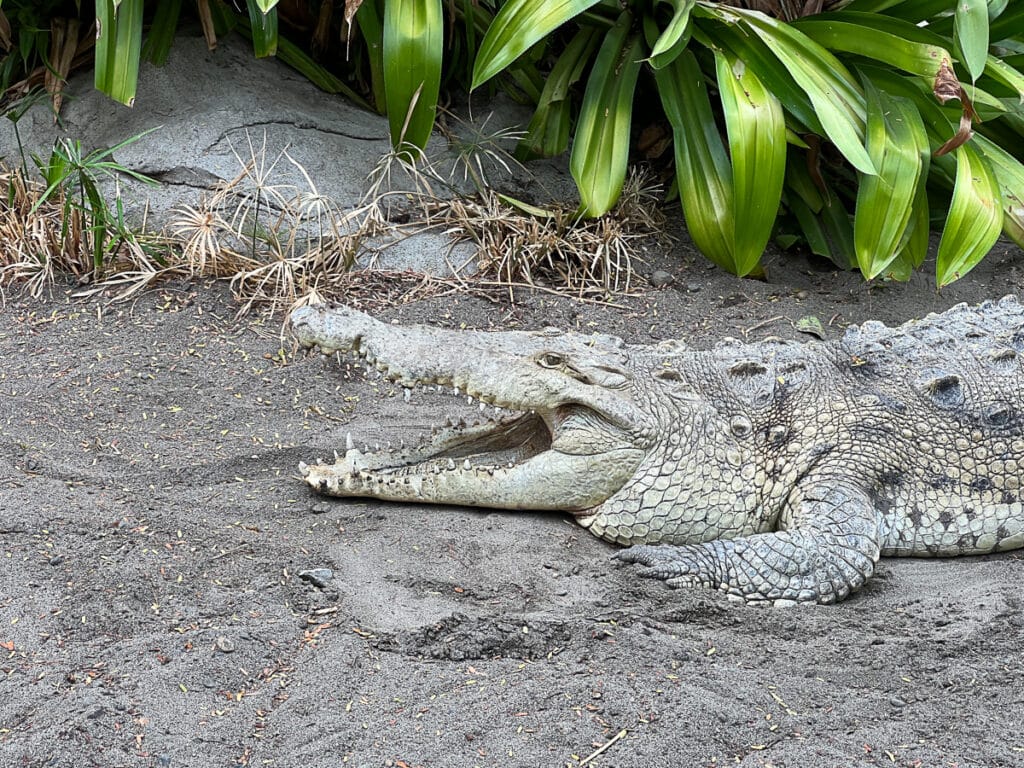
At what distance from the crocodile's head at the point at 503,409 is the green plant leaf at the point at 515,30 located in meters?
2.02

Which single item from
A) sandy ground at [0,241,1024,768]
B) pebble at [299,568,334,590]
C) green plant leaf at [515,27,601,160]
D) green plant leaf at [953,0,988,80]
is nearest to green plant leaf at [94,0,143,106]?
sandy ground at [0,241,1024,768]

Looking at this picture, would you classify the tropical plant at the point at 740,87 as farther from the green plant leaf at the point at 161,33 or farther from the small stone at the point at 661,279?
the small stone at the point at 661,279

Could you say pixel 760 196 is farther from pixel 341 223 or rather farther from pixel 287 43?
pixel 287 43

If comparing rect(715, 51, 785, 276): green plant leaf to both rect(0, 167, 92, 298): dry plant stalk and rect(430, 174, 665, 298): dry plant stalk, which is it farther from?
rect(0, 167, 92, 298): dry plant stalk

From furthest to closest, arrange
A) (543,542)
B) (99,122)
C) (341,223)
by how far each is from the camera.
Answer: (99,122)
(341,223)
(543,542)

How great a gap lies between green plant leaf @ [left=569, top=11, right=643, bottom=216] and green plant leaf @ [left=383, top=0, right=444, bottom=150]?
36.3 inches

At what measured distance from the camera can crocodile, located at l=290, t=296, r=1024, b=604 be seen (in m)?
3.68

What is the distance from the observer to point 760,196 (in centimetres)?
521

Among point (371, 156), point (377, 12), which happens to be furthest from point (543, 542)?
point (377, 12)

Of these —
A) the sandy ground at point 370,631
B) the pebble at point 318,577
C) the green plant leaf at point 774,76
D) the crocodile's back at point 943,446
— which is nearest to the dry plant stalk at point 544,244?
the green plant leaf at point 774,76

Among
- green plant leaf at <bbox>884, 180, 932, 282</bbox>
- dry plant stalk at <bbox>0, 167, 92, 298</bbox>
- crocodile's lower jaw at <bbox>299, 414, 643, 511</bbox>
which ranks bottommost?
dry plant stalk at <bbox>0, 167, 92, 298</bbox>

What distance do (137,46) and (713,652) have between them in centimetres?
443

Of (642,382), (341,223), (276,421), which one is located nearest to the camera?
(642,382)

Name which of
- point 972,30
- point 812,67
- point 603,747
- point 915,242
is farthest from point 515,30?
point 603,747
